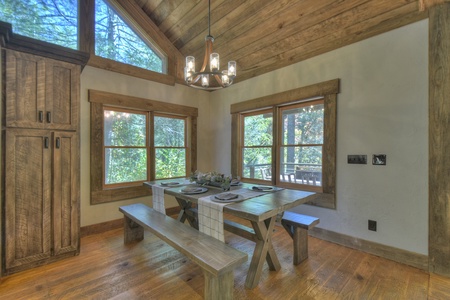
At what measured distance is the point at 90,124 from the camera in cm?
312

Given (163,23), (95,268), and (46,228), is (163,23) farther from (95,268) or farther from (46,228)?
(95,268)

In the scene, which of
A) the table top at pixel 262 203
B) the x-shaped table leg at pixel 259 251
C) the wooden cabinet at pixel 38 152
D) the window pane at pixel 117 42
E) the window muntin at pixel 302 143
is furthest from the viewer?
the window pane at pixel 117 42

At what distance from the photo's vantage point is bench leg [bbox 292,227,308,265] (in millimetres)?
2262

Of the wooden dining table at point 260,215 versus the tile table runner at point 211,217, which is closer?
the wooden dining table at point 260,215

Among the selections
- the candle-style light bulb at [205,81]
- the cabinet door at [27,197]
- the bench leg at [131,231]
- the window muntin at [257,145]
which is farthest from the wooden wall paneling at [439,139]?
the cabinet door at [27,197]

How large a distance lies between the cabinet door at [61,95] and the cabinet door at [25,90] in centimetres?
5

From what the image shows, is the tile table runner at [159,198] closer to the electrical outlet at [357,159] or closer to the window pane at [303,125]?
the window pane at [303,125]

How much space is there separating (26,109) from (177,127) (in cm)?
237

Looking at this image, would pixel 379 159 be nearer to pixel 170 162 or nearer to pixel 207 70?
pixel 207 70

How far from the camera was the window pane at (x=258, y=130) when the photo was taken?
3.67 m

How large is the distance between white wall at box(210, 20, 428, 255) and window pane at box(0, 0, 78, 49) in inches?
140

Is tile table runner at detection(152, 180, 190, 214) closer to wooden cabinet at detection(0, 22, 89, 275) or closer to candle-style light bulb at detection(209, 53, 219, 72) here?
wooden cabinet at detection(0, 22, 89, 275)

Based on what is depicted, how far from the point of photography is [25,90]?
2.12 metres

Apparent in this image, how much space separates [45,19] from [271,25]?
3115 millimetres
